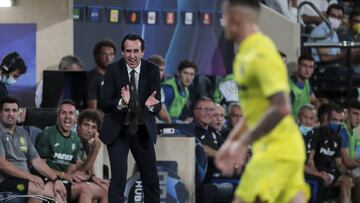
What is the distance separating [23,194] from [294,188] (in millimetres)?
4813

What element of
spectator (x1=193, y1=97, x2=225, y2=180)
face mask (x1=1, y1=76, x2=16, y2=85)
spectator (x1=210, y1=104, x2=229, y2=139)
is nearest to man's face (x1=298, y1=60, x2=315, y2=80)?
spectator (x1=210, y1=104, x2=229, y2=139)

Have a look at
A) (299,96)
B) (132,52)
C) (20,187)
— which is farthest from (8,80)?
(299,96)

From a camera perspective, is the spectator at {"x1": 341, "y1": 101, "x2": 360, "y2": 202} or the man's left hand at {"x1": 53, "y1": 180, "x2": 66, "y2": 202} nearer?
the man's left hand at {"x1": 53, "y1": 180, "x2": 66, "y2": 202}

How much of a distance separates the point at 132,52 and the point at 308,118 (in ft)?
14.9

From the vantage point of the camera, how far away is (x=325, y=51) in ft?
55.6

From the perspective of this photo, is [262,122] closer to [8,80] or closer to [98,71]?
[98,71]

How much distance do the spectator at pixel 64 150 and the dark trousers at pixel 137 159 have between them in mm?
1211

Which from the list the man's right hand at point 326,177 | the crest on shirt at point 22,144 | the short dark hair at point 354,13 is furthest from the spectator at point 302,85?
the crest on shirt at point 22,144

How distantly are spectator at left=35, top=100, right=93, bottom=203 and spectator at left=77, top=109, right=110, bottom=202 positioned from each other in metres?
0.09

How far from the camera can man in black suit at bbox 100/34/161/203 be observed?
1034cm

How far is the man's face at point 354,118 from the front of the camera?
49.0ft

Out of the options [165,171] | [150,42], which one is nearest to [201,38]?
[150,42]

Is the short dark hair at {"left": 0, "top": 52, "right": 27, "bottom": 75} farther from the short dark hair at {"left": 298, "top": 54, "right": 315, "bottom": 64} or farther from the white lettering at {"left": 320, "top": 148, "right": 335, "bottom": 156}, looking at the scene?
the short dark hair at {"left": 298, "top": 54, "right": 315, "bottom": 64}

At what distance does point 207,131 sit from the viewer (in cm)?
1323
